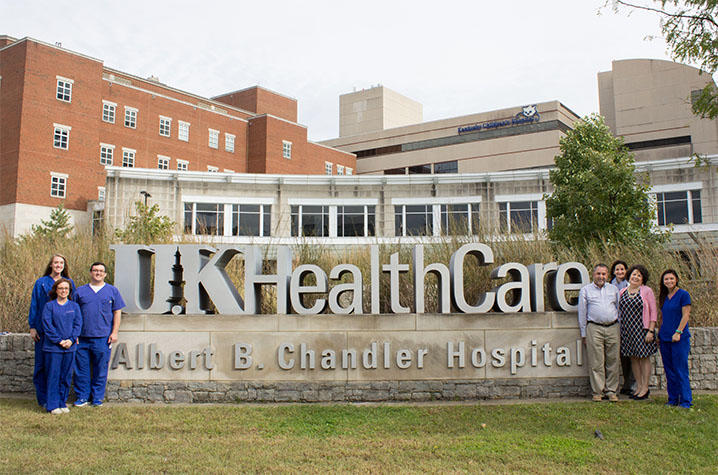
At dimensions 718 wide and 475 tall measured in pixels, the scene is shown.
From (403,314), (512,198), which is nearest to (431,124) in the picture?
(512,198)

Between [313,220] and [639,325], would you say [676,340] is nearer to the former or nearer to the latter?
[639,325]

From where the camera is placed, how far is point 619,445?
646 cm

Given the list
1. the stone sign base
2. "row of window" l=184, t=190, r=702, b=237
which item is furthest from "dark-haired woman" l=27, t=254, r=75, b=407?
"row of window" l=184, t=190, r=702, b=237

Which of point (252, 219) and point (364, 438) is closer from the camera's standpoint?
point (364, 438)

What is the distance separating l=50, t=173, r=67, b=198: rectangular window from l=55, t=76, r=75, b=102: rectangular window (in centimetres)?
539

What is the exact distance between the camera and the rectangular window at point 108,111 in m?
45.1

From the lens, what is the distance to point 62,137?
41.7 meters

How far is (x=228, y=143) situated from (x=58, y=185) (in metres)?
16.7

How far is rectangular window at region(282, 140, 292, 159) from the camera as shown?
5678cm

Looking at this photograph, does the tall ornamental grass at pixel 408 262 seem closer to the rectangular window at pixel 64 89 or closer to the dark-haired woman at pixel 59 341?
the dark-haired woman at pixel 59 341

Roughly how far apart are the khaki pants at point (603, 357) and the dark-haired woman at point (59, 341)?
739 cm

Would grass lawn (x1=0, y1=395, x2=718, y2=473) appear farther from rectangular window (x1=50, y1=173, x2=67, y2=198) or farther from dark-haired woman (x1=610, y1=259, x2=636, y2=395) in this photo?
rectangular window (x1=50, y1=173, x2=67, y2=198)

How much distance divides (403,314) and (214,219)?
27344mm

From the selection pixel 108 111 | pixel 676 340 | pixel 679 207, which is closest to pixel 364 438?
pixel 676 340
